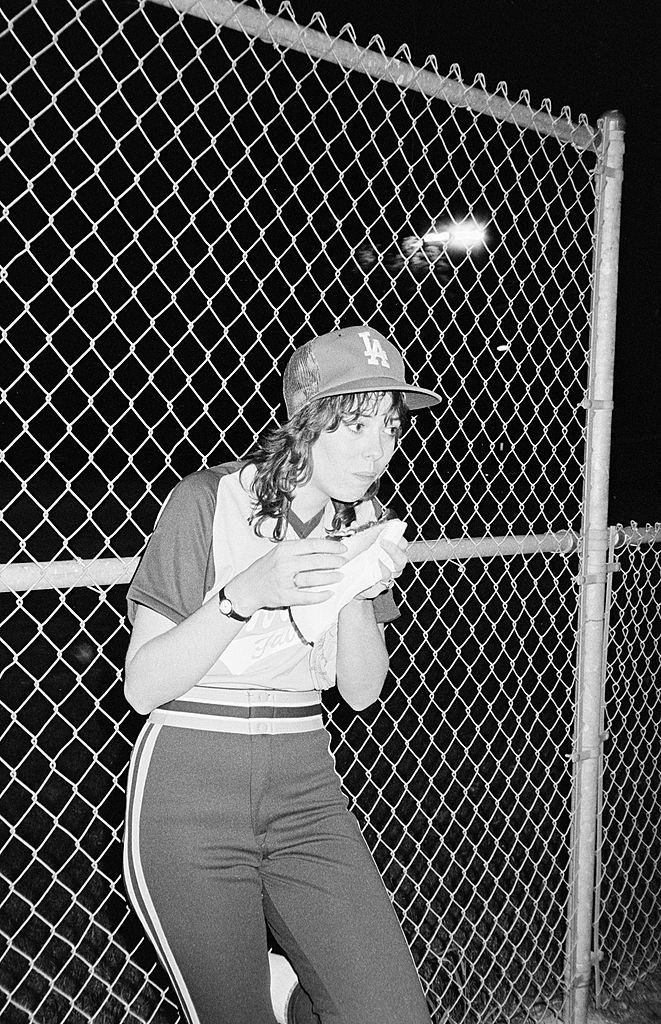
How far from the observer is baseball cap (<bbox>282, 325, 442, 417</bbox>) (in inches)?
76.4

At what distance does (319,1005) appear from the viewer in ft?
6.02

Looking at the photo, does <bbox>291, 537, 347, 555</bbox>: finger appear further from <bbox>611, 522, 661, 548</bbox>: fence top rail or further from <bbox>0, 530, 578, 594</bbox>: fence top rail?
<bbox>611, 522, 661, 548</bbox>: fence top rail

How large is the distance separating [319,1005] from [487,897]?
234 cm

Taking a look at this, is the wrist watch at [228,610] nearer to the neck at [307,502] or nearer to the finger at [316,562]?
the finger at [316,562]

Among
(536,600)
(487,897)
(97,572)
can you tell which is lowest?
(487,897)

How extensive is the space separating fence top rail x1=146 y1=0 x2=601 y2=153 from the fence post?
0.18 meters

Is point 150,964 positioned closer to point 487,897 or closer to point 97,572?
point 487,897

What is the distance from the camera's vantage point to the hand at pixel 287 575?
64.9 inches

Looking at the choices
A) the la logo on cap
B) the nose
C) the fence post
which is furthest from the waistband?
the fence post

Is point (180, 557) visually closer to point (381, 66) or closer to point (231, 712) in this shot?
point (231, 712)

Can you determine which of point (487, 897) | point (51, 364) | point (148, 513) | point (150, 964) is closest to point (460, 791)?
point (487, 897)

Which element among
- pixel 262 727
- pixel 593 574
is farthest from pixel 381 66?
pixel 262 727

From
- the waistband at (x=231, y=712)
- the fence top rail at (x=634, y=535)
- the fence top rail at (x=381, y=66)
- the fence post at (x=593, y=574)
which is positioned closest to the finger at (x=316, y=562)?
the waistband at (x=231, y=712)

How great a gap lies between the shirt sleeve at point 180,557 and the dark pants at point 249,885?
0.87 ft
